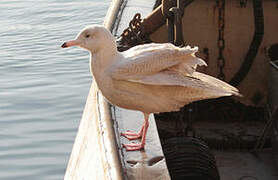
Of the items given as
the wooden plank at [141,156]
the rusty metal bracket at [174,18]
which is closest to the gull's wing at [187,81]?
the wooden plank at [141,156]

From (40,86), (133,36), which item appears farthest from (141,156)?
(40,86)

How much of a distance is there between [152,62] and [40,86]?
5.23 meters

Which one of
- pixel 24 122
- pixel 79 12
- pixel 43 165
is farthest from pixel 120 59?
→ pixel 79 12

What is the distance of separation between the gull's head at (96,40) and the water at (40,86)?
3124 mm

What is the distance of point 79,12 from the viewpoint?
1223 centimetres

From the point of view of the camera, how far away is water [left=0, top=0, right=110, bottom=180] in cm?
653

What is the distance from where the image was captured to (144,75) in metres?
3.22

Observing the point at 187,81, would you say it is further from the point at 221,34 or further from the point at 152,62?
the point at 221,34

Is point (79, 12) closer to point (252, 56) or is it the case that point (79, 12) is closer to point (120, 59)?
point (252, 56)

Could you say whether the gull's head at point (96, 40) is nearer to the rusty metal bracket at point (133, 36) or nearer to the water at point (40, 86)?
the rusty metal bracket at point (133, 36)

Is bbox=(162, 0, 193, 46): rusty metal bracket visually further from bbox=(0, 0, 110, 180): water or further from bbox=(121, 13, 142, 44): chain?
bbox=(0, 0, 110, 180): water

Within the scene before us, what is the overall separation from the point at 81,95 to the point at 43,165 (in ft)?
6.37

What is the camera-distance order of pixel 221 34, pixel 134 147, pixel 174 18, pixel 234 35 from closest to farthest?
1. pixel 134 147
2. pixel 174 18
3. pixel 221 34
4. pixel 234 35

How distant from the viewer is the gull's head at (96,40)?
328cm
